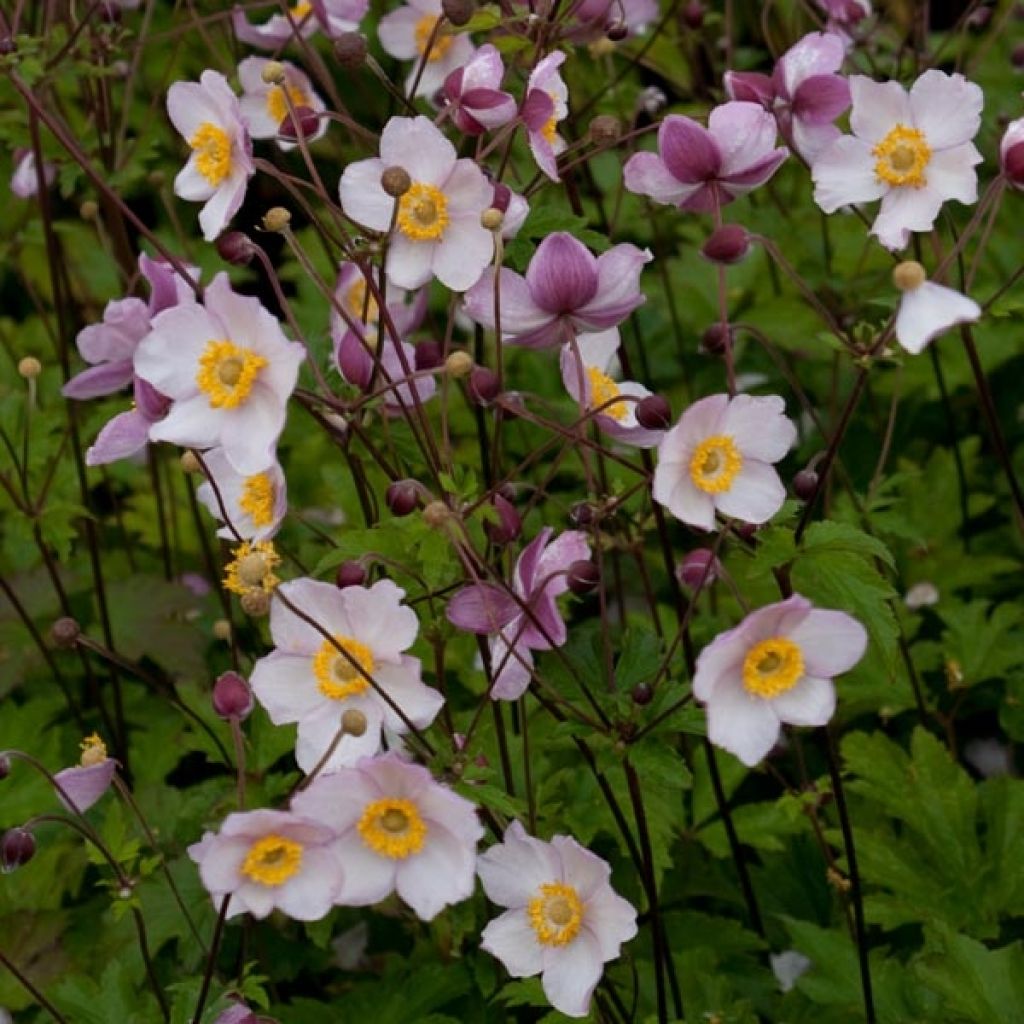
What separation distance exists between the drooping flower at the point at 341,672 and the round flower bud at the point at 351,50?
2.12 feet

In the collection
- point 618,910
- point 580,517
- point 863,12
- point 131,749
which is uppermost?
point 863,12

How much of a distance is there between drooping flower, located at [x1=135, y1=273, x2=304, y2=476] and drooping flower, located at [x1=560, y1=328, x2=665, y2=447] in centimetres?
35

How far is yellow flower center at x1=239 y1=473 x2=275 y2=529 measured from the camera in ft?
6.05

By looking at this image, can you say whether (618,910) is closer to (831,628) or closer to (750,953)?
(831,628)

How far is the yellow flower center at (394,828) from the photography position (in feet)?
5.24

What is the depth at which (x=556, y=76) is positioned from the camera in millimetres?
1941

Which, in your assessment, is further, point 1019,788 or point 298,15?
point 298,15

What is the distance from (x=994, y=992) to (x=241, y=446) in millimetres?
1179

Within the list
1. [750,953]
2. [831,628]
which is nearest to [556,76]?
[831,628]

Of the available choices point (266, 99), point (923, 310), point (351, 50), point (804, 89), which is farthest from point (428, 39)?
point (923, 310)

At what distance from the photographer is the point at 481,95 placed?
188 centimetres

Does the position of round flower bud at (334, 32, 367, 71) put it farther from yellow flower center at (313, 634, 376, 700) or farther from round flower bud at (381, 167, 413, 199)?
yellow flower center at (313, 634, 376, 700)

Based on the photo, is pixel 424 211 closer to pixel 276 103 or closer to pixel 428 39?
pixel 276 103

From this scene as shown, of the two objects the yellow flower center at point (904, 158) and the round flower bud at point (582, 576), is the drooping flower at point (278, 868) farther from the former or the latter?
the yellow flower center at point (904, 158)
